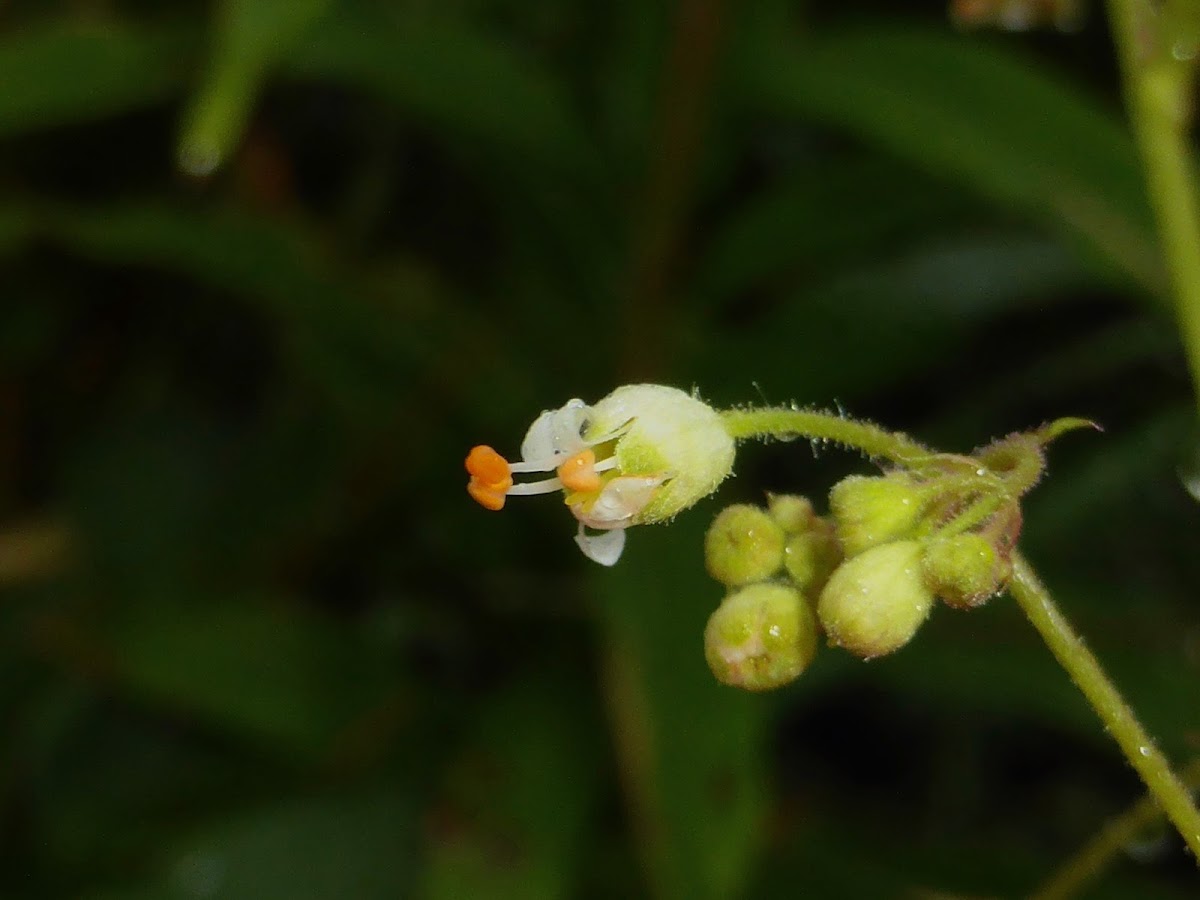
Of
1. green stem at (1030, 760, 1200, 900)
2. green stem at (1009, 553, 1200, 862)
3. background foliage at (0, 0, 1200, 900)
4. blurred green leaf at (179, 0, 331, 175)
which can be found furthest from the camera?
background foliage at (0, 0, 1200, 900)

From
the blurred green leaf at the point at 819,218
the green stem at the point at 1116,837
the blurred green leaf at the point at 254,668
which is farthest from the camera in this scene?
the blurred green leaf at the point at 254,668

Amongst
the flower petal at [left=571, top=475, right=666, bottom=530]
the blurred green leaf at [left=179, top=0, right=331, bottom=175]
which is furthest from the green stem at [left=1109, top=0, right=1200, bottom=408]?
the blurred green leaf at [left=179, top=0, right=331, bottom=175]

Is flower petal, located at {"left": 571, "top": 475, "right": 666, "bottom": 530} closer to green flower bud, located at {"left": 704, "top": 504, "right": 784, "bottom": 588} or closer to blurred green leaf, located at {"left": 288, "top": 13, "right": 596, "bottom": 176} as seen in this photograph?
green flower bud, located at {"left": 704, "top": 504, "right": 784, "bottom": 588}

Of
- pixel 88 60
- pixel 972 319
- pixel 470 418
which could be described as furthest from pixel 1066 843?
pixel 88 60

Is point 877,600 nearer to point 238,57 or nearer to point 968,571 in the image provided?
point 968,571

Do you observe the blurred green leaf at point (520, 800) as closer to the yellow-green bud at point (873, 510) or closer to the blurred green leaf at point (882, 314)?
the blurred green leaf at point (882, 314)

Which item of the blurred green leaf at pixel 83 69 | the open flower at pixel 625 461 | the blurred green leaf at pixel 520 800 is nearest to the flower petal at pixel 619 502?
the open flower at pixel 625 461
